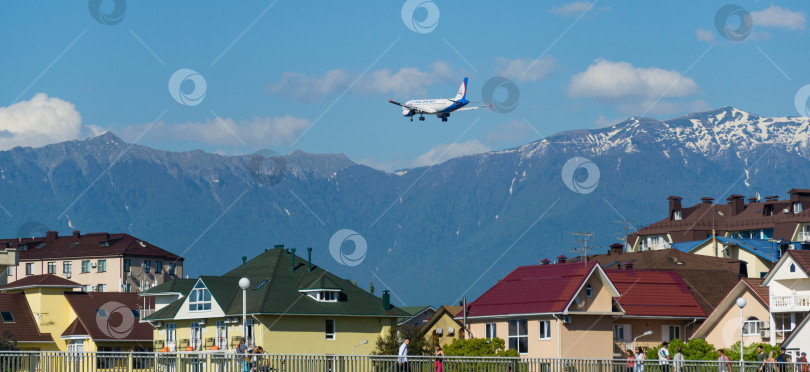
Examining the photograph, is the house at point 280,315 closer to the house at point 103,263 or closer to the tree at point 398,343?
the tree at point 398,343

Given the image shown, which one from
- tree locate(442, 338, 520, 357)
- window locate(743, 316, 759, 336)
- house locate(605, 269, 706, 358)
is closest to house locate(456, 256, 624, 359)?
house locate(605, 269, 706, 358)

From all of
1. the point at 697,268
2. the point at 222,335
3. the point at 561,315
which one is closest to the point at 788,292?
the point at 561,315

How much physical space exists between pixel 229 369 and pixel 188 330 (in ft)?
134

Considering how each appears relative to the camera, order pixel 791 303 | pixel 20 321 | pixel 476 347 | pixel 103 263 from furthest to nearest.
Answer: pixel 103 263
pixel 20 321
pixel 791 303
pixel 476 347

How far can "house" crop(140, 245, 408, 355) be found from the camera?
77688 millimetres

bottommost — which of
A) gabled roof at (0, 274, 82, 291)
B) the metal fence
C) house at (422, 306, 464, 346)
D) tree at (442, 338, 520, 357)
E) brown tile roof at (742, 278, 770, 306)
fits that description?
the metal fence

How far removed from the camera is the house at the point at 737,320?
238ft

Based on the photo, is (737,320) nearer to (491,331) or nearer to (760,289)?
(760,289)

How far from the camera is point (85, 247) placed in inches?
6191

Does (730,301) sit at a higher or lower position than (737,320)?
higher

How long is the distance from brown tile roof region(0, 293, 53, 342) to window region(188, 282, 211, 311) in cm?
1454

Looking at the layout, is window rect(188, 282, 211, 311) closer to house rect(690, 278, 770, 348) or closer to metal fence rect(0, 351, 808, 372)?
house rect(690, 278, 770, 348)

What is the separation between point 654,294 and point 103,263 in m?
92.5

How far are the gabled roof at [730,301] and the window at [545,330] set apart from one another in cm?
899
